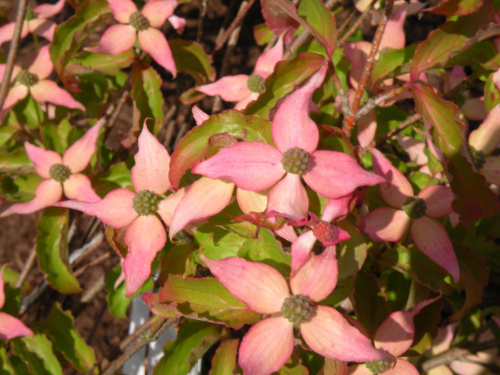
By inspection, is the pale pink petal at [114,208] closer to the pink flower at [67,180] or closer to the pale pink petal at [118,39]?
the pink flower at [67,180]

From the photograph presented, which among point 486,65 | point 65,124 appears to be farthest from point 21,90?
point 486,65

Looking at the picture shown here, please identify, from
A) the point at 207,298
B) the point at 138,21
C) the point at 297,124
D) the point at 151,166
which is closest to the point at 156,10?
the point at 138,21

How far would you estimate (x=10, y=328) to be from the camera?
0.99m

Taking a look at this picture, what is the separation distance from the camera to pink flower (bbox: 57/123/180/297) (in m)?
0.74

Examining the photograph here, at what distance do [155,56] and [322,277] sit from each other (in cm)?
74

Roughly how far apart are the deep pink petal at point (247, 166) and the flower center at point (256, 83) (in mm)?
436

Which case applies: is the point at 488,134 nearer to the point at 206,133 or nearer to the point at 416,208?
the point at 416,208

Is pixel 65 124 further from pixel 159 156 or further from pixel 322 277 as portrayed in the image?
pixel 322 277

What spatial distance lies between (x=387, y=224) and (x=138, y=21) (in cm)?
79

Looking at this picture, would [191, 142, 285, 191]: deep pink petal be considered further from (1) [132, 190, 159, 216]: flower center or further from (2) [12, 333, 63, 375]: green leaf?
(2) [12, 333, 63, 375]: green leaf

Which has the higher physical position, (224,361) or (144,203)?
(144,203)

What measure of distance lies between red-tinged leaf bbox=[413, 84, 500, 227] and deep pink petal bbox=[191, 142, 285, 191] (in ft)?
1.05

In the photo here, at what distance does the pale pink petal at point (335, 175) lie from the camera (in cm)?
58

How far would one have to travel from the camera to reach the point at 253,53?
74.9 inches
